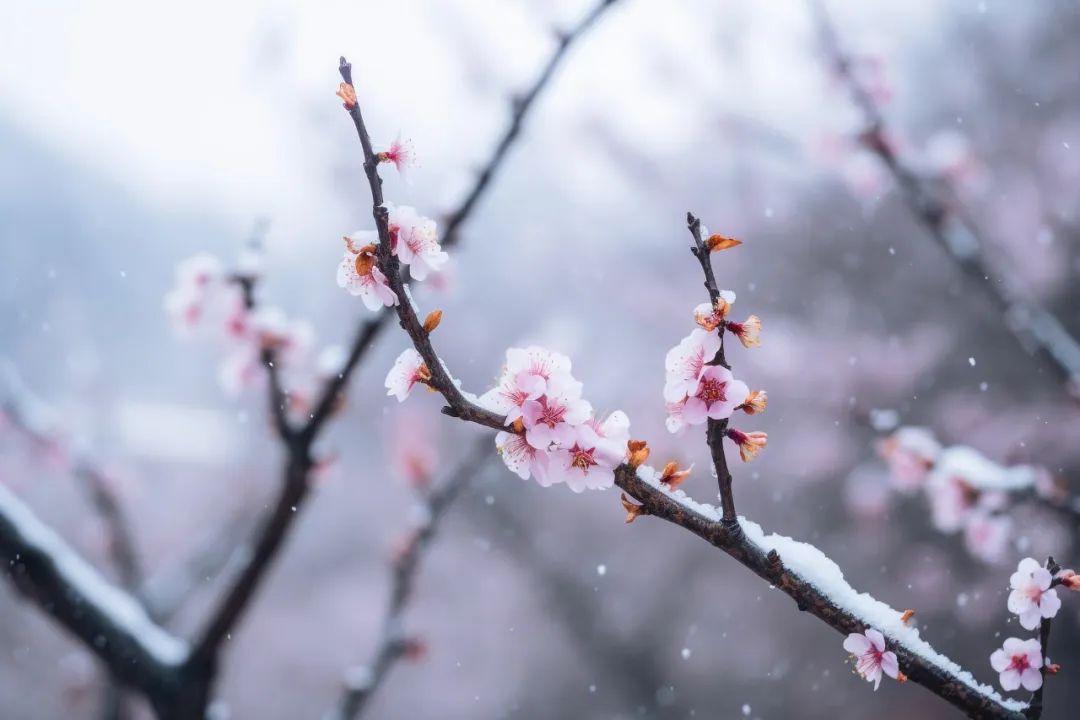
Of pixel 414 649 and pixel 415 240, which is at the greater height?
pixel 415 240

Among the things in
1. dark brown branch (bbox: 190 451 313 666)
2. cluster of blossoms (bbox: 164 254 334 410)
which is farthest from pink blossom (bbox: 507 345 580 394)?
cluster of blossoms (bbox: 164 254 334 410)

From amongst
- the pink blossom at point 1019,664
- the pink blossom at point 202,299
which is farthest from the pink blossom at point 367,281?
the pink blossom at point 202,299

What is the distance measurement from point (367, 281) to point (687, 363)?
0.48 metres

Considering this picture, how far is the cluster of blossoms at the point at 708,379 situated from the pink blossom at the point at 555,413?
0.13 metres

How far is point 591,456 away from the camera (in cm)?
100

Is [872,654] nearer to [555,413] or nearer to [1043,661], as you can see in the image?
[1043,661]

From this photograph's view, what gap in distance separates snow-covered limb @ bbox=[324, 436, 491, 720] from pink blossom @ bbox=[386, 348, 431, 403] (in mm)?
1850

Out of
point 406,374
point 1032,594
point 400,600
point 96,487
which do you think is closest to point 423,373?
point 406,374

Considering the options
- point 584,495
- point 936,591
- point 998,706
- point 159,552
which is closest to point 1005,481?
point 998,706

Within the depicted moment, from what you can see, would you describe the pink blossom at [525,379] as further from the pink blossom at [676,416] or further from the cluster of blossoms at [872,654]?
the cluster of blossoms at [872,654]

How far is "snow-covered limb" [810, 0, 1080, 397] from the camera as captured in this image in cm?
256

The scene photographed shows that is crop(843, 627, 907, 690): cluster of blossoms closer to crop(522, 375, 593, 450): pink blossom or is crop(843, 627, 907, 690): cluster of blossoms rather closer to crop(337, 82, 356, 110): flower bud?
crop(522, 375, 593, 450): pink blossom

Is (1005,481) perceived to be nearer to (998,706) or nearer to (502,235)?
(998,706)

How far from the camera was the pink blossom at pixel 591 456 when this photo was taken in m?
0.99
